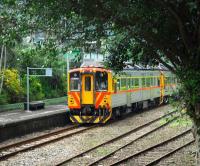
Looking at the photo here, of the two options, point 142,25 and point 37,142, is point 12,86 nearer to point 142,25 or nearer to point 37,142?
point 37,142

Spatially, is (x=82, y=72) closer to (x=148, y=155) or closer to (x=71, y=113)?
(x=71, y=113)

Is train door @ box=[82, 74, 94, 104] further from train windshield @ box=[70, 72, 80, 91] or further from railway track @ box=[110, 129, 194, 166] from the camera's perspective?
railway track @ box=[110, 129, 194, 166]

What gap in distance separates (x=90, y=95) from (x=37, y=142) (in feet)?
14.8

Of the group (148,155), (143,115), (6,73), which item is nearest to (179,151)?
(148,155)

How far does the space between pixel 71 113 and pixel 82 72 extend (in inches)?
72.7

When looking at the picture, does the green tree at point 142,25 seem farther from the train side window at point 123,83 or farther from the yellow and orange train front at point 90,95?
the train side window at point 123,83

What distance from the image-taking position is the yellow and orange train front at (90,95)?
1809cm

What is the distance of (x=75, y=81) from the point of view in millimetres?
18516

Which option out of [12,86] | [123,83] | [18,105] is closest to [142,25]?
[123,83]

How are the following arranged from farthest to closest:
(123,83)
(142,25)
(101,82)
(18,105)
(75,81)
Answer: (18,105) → (123,83) → (75,81) → (101,82) → (142,25)

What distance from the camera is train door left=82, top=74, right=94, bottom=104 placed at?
718 inches

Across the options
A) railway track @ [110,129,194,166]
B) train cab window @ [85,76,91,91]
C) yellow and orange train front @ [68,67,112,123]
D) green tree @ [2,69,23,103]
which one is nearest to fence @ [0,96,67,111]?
green tree @ [2,69,23,103]

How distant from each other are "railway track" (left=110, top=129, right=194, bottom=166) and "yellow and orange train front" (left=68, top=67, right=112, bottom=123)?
14.2 feet

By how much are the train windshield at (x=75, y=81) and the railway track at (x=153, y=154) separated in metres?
5.25
